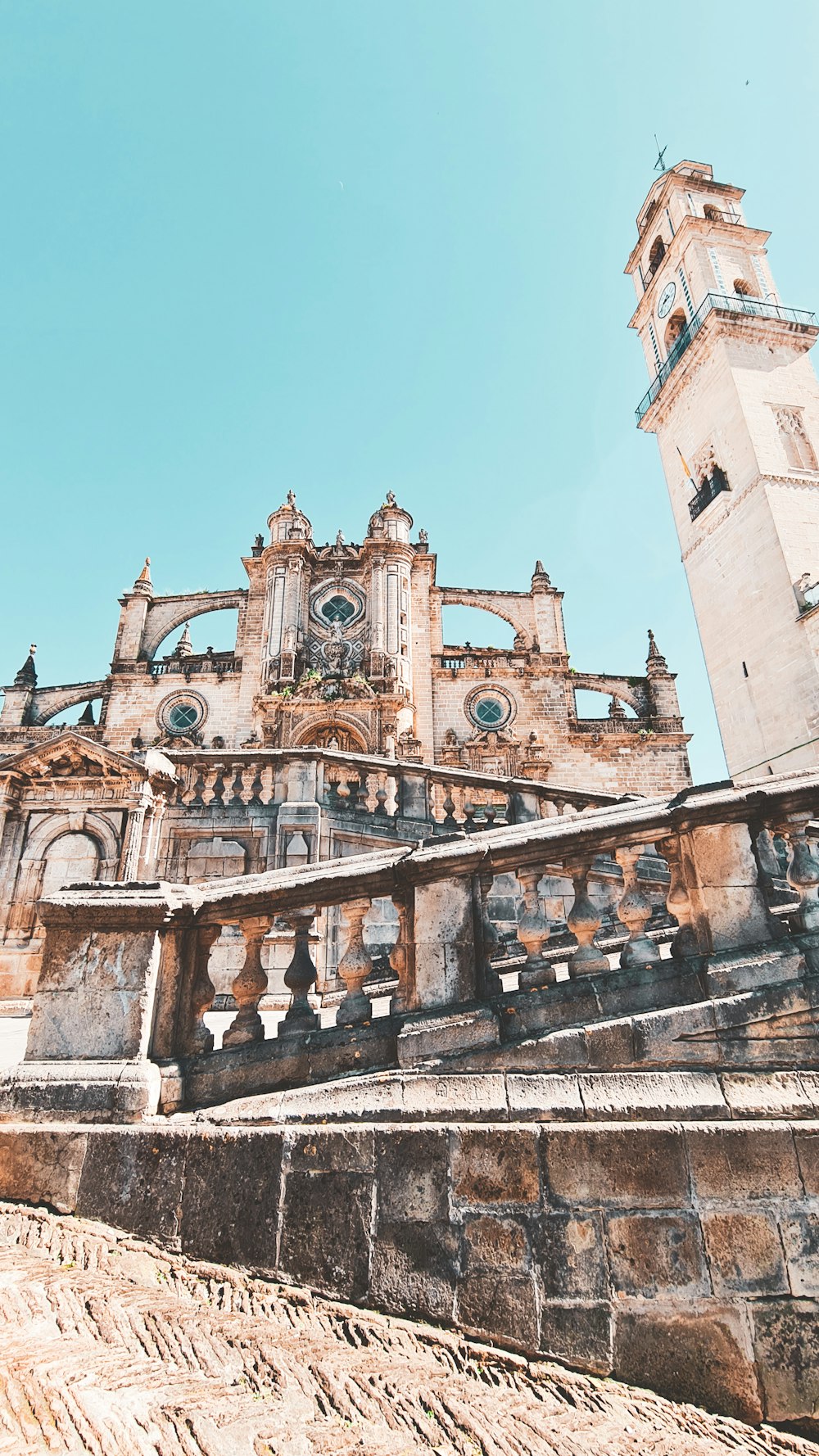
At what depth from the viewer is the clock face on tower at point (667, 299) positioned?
26.4 m

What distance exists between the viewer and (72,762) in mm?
8172

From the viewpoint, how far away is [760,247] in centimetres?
2588

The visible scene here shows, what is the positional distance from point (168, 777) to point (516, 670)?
21.1 m

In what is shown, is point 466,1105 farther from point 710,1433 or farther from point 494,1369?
point 710,1433

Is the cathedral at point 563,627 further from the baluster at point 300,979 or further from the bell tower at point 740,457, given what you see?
the baluster at point 300,979

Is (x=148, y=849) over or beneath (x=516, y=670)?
beneath

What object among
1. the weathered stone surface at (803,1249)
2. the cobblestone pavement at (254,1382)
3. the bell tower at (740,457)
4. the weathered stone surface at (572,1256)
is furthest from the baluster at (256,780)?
the bell tower at (740,457)

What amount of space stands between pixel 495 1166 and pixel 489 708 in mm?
24966

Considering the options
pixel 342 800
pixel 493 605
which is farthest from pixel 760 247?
pixel 342 800

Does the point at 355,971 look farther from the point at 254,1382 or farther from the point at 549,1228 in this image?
the point at 254,1382

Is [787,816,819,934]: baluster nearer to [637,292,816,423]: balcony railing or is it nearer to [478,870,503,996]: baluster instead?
[478,870,503,996]: baluster

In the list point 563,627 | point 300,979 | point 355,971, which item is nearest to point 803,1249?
point 355,971

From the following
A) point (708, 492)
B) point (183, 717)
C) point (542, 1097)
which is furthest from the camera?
point (183, 717)

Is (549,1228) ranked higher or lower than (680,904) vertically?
lower
